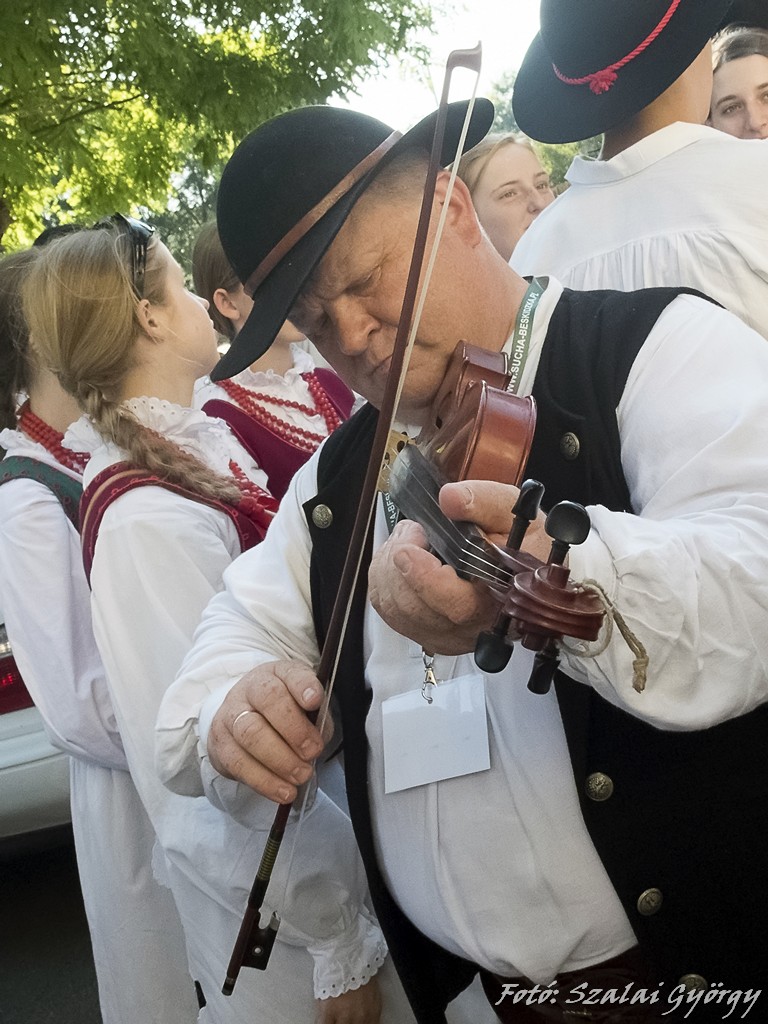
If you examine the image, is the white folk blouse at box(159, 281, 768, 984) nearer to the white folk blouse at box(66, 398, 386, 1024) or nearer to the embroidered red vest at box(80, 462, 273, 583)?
the white folk blouse at box(66, 398, 386, 1024)

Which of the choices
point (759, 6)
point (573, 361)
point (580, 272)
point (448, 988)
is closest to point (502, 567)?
point (573, 361)

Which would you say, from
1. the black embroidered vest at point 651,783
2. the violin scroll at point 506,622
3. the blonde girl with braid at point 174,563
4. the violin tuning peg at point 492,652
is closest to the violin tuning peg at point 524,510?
the violin scroll at point 506,622

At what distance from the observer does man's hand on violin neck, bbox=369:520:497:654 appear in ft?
4.17

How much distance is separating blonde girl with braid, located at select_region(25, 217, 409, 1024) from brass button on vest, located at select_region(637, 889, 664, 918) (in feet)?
2.25

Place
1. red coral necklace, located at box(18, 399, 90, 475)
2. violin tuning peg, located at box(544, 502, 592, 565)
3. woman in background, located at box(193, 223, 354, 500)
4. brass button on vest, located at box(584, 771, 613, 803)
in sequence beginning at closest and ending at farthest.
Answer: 1. violin tuning peg, located at box(544, 502, 592, 565)
2. brass button on vest, located at box(584, 771, 613, 803)
3. red coral necklace, located at box(18, 399, 90, 475)
4. woman in background, located at box(193, 223, 354, 500)

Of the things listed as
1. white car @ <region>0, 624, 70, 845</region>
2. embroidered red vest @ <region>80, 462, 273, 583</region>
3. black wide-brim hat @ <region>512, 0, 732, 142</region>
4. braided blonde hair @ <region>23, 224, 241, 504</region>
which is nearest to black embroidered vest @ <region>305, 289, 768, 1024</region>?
black wide-brim hat @ <region>512, 0, 732, 142</region>

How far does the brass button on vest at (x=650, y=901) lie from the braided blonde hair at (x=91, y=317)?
59.5 inches

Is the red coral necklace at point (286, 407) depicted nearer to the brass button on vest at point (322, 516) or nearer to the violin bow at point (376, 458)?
the brass button on vest at point (322, 516)

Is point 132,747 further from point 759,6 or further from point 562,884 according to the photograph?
point 759,6

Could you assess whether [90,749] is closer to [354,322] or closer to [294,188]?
[354,322]

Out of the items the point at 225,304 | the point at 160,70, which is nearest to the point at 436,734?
the point at 225,304

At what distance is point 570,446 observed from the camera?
1.71 meters

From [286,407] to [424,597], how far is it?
256 centimetres

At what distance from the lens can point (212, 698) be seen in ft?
6.10
